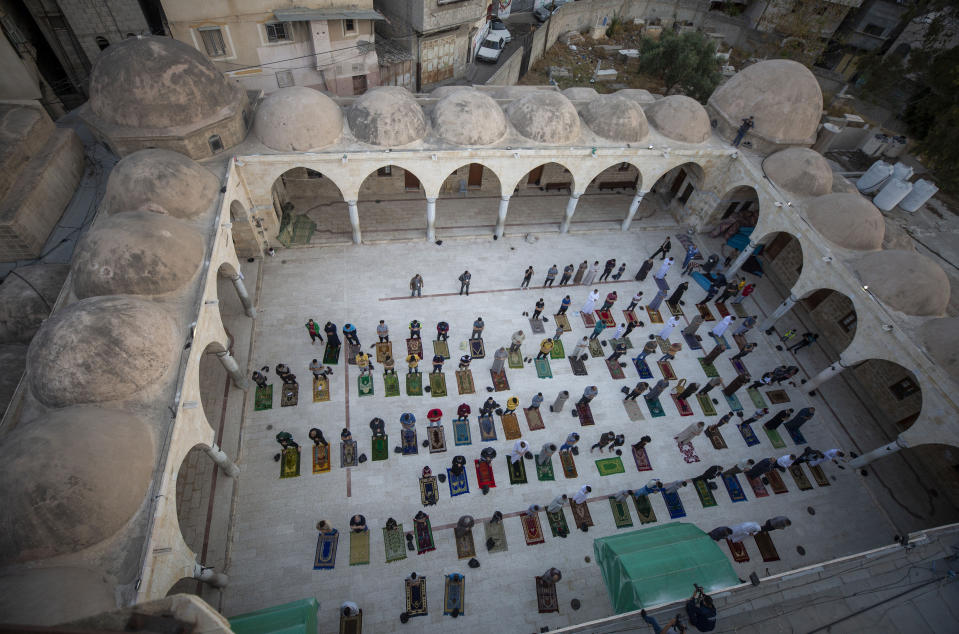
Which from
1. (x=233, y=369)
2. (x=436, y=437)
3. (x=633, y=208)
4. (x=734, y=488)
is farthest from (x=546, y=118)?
(x=734, y=488)

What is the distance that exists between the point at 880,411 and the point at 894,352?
12.7 feet

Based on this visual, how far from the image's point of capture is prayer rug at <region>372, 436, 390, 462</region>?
1362 cm

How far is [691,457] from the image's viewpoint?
48.5 feet

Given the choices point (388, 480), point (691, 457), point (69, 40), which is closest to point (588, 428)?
point (691, 457)

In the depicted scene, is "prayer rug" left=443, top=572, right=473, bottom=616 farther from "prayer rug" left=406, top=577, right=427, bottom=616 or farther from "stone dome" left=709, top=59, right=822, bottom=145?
"stone dome" left=709, top=59, right=822, bottom=145

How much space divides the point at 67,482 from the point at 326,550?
6.10m

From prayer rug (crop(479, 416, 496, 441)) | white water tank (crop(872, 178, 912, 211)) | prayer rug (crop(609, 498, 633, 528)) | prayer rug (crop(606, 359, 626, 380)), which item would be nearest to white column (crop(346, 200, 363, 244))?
prayer rug (crop(479, 416, 496, 441))

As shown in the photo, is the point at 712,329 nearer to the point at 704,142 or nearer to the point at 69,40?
the point at 704,142

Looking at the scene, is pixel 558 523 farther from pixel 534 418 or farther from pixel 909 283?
pixel 909 283

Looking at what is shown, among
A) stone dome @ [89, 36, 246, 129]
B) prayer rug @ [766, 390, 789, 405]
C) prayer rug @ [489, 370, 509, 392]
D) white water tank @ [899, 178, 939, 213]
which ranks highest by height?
stone dome @ [89, 36, 246, 129]

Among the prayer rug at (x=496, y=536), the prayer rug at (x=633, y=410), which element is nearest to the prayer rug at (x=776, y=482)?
the prayer rug at (x=633, y=410)

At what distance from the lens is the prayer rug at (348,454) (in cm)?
1340

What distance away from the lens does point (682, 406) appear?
15.9 metres

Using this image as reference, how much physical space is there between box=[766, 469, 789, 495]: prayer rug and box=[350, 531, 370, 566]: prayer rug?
12679mm
